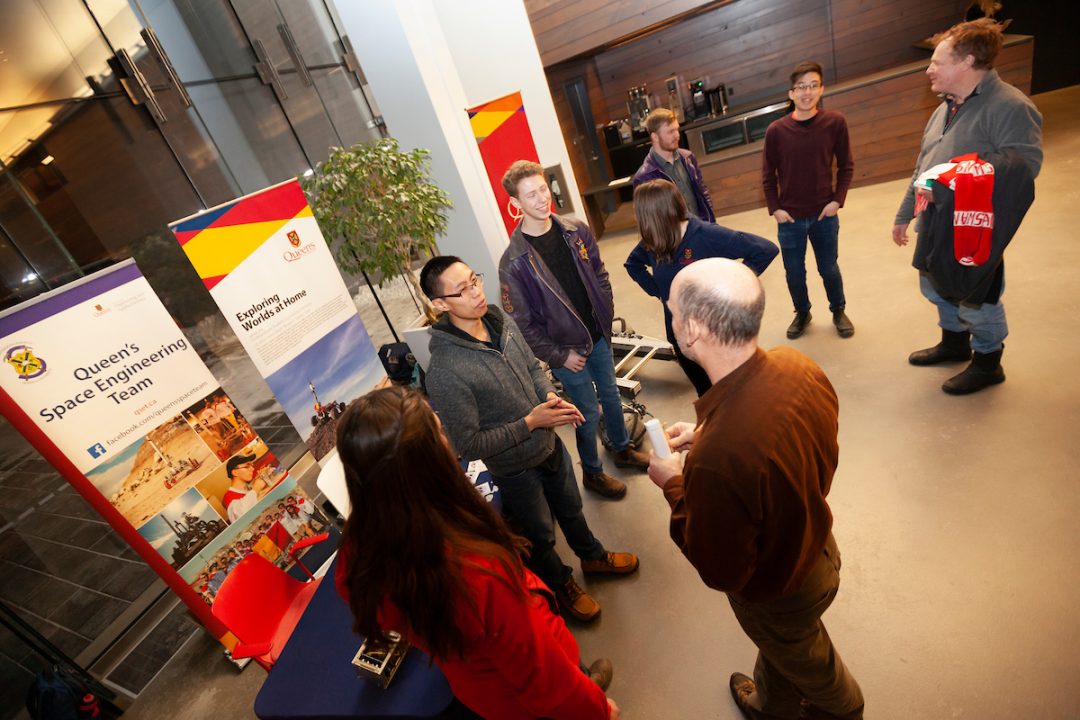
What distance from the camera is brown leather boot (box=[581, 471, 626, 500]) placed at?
2.90 m

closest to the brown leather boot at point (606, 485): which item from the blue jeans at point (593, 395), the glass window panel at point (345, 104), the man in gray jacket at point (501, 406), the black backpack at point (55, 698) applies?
the blue jeans at point (593, 395)

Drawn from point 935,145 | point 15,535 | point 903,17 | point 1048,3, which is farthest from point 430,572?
point 1048,3

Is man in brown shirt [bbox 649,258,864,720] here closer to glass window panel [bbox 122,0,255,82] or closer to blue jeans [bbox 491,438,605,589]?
blue jeans [bbox 491,438,605,589]

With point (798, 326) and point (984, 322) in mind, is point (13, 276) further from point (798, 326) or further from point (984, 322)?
point (984, 322)

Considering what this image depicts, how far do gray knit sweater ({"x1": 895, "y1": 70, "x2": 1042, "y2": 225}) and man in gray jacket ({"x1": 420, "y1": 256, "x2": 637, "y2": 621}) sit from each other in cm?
227

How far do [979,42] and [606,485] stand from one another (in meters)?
2.72

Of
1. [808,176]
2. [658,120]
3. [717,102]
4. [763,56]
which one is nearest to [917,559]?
[808,176]

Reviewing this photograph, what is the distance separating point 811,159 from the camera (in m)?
3.27

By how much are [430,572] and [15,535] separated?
4118 mm

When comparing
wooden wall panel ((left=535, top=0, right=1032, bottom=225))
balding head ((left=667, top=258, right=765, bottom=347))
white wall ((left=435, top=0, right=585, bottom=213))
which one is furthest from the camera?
wooden wall panel ((left=535, top=0, right=1032, bottom=225))

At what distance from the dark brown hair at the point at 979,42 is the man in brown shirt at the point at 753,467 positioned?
6.77 ft

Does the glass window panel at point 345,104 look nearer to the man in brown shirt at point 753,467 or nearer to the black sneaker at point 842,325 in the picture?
the black sneaker at point 842,325

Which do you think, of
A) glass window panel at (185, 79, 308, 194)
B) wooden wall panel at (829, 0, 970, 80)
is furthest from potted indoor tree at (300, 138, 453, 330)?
wooden wall panel at (829, 0, 970, 80)

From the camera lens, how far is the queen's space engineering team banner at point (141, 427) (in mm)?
2074
